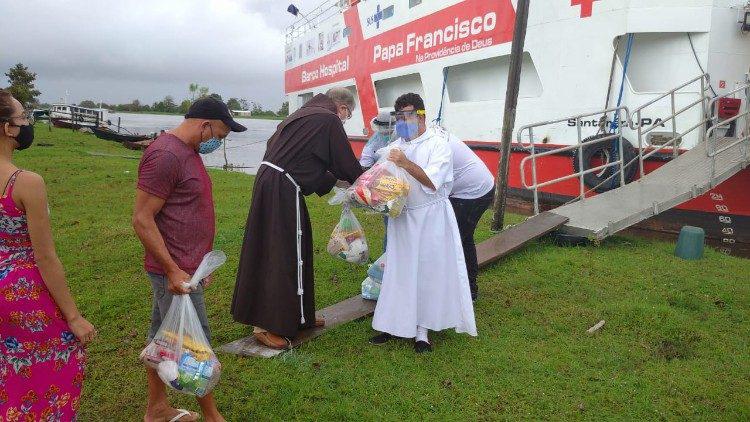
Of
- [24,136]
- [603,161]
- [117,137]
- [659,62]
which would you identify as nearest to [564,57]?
[659,62]

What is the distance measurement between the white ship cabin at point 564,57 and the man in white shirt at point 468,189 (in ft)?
7.82

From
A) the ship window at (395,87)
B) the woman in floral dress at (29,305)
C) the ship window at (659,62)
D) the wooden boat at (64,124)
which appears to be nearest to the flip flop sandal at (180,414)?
the woman in floral dress at (29,305)

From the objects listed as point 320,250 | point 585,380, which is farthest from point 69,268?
point 585,380

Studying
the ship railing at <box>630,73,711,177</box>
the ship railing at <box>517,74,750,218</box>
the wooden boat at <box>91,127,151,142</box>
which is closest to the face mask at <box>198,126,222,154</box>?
the ship railing at <box>517,74,750,218</box>

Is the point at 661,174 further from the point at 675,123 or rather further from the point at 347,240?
the point at 347,240

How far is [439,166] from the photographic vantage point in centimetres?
341

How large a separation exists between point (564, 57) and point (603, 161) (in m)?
1.64

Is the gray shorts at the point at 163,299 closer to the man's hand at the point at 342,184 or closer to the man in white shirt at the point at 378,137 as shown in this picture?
the man's hand at the point at 342,184

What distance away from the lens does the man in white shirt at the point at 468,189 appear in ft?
13.5

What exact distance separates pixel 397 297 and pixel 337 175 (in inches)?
36.0

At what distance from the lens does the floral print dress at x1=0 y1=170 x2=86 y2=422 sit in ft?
6.24

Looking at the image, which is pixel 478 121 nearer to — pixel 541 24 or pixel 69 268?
pixel 541 24

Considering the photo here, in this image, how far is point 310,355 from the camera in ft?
11.5

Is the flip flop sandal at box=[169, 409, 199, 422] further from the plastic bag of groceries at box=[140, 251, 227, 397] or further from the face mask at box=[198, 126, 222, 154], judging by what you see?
the face mask at box=[198, 126, 222, 154]
